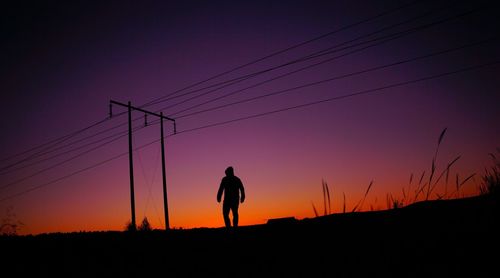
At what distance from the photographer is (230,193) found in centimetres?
1250

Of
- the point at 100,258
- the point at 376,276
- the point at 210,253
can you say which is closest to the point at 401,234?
the point at 376,276

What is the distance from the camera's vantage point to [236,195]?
1259 centimetres

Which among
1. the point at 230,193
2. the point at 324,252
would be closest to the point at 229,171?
the point at 230,193

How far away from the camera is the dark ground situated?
3283 mm

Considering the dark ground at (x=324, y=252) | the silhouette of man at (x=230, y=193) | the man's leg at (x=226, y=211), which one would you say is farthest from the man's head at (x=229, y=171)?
the dark ground at (x=324, y=252)

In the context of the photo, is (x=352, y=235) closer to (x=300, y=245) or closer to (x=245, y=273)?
(x=300, y=245)

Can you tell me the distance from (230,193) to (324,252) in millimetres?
8405

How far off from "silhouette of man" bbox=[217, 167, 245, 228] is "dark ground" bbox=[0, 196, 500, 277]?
18.8ft

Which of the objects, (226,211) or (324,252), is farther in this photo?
(226,211)

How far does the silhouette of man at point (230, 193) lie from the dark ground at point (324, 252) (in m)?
5.74

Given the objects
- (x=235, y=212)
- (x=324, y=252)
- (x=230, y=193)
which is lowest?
(x=324, y=252)

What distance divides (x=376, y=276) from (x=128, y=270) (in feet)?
9.56

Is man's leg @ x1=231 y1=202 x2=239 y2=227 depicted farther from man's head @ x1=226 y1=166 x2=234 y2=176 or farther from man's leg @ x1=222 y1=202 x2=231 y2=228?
man's head @ x1=226 y1=166 x2=234 y2=176

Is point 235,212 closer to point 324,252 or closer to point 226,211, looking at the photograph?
point 226,211
